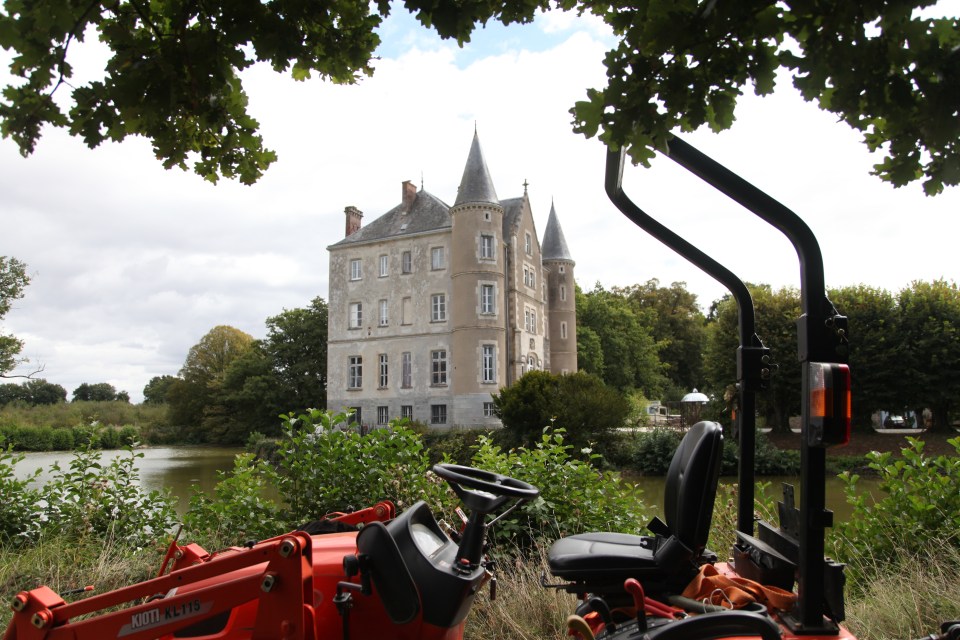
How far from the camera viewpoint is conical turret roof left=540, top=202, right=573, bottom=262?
1704 inches

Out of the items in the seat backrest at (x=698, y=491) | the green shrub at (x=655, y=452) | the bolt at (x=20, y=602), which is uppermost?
the seat backrest at (x=698, y=491)

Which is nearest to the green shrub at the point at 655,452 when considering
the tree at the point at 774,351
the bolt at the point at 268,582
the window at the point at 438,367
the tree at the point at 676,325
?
the tree at the point at 774,351

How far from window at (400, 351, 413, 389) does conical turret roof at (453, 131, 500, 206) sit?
8254 mm

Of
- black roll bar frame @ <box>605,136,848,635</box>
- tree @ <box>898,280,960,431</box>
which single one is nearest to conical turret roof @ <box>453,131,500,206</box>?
tree @ <box>898,280,960,431</box>

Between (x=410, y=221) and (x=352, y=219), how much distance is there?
5325 millimetres

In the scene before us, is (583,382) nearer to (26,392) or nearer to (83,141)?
(83,141)

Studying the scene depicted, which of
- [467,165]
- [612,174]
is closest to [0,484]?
[612,174]

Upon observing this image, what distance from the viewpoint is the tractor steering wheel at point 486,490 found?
2.17m

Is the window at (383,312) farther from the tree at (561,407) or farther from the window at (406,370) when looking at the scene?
the tree at (561,407)

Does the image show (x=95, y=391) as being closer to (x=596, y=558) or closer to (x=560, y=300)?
(x=560, y=300)

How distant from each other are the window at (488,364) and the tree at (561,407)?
6.10 metres

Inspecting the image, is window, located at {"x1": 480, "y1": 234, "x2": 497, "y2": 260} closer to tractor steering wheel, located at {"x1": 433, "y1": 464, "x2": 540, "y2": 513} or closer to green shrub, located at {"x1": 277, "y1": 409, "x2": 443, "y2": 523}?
green shrub, located at {"x1": 277, "y1": 409, "x2": 443, "y2": 523}

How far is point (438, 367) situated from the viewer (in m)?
35.2

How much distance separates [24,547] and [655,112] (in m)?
5.76
